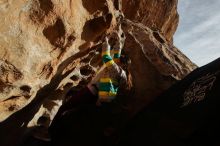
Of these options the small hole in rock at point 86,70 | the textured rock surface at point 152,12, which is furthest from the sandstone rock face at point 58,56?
the textured rock surface at point 152,12

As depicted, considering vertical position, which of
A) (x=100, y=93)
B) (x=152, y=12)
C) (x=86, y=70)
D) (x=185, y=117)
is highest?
(x=152, y=12)

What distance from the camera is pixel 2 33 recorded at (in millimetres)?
5730

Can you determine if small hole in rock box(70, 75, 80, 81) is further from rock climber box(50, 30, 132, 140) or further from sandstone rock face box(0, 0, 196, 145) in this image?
rock climber box(50, 30, 132, 140)

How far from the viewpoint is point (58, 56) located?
719 cm

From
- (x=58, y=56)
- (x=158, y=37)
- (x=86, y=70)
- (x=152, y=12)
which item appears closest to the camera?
(x=58, y=56)

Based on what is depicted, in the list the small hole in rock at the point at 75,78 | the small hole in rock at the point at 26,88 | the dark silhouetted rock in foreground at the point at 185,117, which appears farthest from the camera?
the small hole in rock at the point at 75,78

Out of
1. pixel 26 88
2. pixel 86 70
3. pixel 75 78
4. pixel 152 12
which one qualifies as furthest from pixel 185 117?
pixel 152 12

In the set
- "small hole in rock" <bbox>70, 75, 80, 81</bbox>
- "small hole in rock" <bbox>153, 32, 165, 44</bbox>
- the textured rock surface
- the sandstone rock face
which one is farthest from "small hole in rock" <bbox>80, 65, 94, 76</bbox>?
the textured rock surface

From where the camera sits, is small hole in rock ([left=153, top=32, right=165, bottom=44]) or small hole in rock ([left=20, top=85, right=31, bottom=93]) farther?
small hole in rock ([left=153, top=32, right=165, bottom=44])

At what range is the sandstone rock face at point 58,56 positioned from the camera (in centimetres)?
607

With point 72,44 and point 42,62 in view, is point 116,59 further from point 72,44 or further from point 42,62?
point 42,62

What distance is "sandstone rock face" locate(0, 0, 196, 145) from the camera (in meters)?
6.07

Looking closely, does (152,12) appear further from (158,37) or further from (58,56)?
(58,56)

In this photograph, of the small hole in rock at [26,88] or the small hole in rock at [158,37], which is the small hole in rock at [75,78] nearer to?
the small hole in rock at [26,88]
